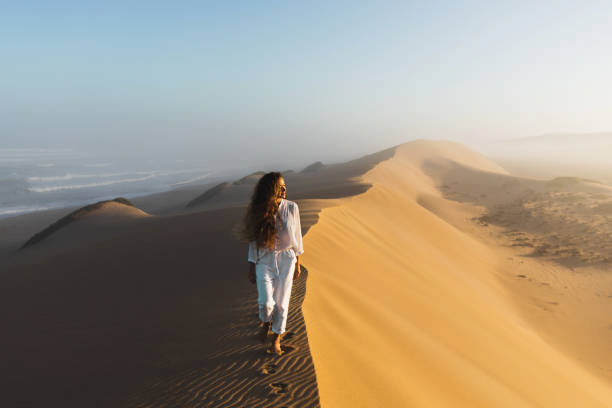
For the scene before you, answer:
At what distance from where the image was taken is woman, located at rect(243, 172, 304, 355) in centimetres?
292

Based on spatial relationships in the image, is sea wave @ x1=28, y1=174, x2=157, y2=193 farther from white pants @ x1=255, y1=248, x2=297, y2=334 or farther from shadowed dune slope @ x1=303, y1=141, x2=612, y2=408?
white pants @ x1=255, y1=248, x2=297, y2=334

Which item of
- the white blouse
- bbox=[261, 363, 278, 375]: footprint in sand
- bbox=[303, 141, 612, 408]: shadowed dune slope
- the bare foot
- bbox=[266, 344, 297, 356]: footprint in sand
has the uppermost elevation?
the white blouse

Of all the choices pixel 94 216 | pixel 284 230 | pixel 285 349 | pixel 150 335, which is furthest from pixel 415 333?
pixel 94 216

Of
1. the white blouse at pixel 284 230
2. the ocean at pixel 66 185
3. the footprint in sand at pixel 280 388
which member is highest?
the ocean at pixel 66 185

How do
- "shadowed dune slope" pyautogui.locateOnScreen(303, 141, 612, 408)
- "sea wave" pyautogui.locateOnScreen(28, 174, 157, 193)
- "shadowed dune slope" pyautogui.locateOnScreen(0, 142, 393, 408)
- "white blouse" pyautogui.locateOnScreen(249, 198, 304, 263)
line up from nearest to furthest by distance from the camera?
"shadowed dune slope" pyautogui.locateOnScreen(0, 142, 393, 408), "white blouse" pyautogui.locateOnScreen(249, 198, 304, 263), "shadowed dune slope" pyautogui.locateOnScreen(303, 141, 612, 408), "sea wave" pyautogui.locateOnScreen(28, 174, 157, 193)

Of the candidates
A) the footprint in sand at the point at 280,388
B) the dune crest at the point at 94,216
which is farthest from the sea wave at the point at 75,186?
the footprint in sand at the point at 280,388

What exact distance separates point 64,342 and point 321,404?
339 cm

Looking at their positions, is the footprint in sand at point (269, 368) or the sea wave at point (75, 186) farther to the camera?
the sea wave at point (75, 186)

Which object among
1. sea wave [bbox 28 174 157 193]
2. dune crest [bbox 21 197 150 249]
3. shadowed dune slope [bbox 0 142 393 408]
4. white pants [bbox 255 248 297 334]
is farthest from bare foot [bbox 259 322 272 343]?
sea wave [bbox 28 174 157 193]

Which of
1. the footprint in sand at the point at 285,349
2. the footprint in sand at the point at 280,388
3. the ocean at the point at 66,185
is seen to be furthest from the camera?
the ocean at the point at 66,185

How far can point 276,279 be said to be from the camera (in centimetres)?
305

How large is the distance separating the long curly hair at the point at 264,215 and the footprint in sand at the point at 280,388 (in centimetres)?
106

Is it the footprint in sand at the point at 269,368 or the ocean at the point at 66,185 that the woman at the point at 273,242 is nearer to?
the footprint in sand at the point at 269,368

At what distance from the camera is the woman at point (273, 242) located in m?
2.92
